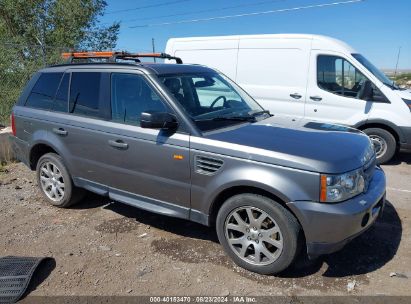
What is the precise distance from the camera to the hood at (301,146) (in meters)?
2.99

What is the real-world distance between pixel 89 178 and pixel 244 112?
1986mm

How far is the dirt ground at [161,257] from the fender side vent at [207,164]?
0.92 m

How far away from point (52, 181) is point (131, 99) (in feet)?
6.13

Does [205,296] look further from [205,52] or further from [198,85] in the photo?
[205,52]

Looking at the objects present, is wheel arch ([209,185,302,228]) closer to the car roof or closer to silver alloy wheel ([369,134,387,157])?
the car roof

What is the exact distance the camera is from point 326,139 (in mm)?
3418

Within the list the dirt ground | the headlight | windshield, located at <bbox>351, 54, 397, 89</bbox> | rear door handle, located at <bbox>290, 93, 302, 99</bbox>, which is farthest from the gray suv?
windshield, located at <bbox>351, 54, 397, 89</bbox>

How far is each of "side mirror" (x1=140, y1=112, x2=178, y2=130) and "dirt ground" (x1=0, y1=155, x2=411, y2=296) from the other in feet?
4.31

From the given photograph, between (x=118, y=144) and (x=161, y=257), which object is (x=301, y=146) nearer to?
(x=161, y=257)

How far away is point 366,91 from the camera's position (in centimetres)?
685

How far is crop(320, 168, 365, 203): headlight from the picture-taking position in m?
2.92

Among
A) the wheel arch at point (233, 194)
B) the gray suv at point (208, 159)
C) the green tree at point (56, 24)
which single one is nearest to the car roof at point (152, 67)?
the gray suv at point (208, 159)

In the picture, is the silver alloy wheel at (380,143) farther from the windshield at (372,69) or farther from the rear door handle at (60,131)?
the rear door handle at (60,131)

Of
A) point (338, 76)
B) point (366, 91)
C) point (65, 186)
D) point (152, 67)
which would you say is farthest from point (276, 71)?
point (65, 186)
